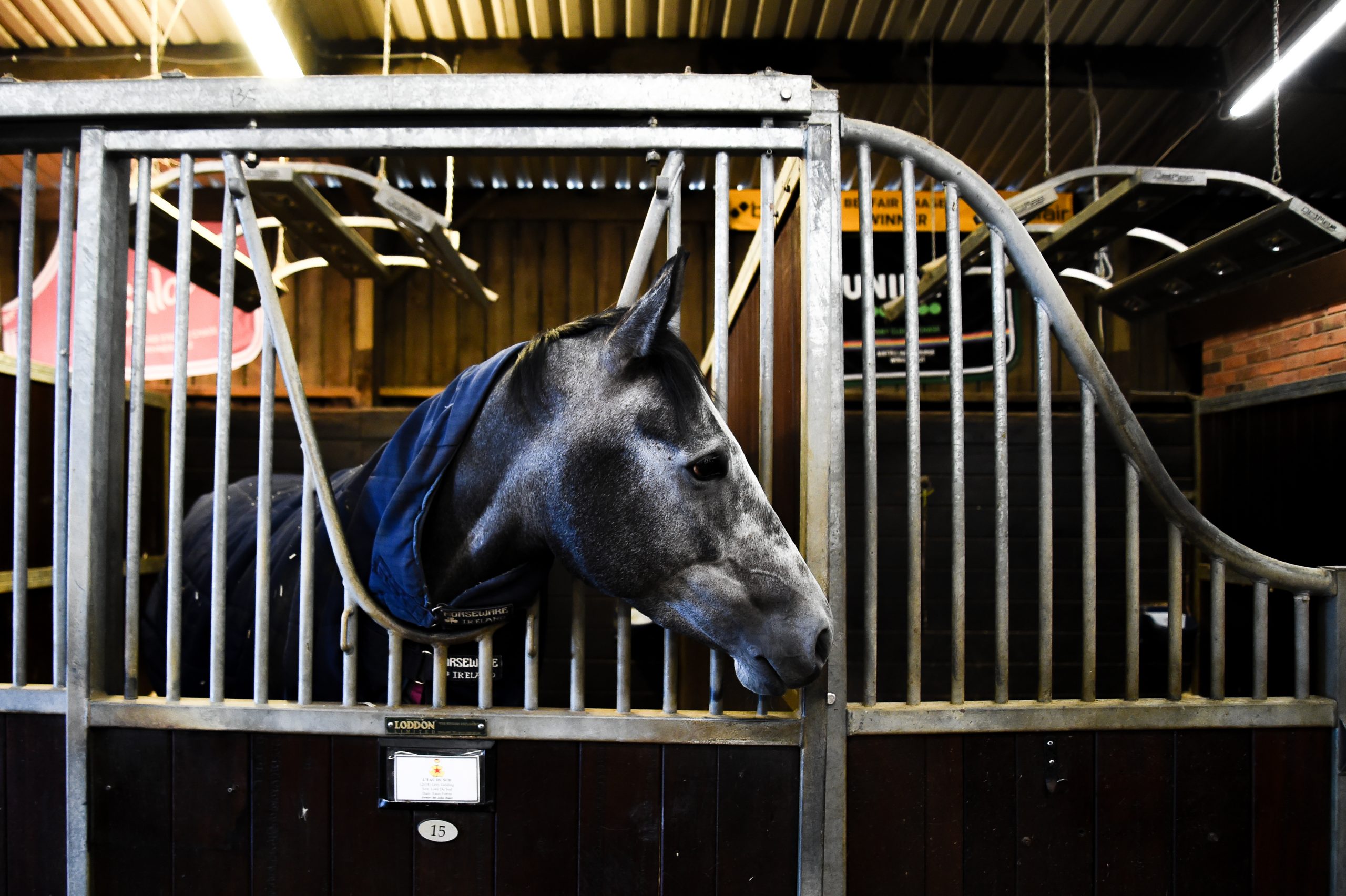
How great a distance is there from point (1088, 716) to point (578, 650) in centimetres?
104

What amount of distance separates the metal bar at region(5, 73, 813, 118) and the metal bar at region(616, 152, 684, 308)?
0.08 metres

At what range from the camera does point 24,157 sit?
1.39 meters

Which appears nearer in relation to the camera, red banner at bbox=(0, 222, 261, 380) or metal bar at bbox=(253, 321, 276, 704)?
metal bar at bbox=(253, 321, 276, 704)

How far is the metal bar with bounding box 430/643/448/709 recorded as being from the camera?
1309mm

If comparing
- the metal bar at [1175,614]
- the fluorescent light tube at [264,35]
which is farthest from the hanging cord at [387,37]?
the metal bar at [1175,614]

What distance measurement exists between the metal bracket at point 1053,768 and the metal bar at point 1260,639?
443mm

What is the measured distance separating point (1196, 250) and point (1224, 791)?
6.37 ft

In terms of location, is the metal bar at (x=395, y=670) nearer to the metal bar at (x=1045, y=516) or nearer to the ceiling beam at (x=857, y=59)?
the metal bar at (x=1045, y=516)

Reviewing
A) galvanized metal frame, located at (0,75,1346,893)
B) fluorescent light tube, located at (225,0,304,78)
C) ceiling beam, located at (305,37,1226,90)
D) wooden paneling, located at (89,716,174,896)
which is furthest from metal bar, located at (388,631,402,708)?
ceiling beam, located at (305,37,1226,90)

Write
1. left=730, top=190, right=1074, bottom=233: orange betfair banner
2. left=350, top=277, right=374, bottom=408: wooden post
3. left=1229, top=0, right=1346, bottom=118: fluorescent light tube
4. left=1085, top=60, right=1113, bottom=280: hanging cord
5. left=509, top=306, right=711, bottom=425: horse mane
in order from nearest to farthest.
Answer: left=509, top=306, right=711, bottom=425: horse mane → left=1229, top=0, right=1346, bottom=118: fluorescent light tube → left=1085, top=60, right=1113, bottom=280: hanging cord → left=730, top=190, right=1074, bottom=233: orange betfair banner → left=350, top=277, right=374, bottom=408: wooden post

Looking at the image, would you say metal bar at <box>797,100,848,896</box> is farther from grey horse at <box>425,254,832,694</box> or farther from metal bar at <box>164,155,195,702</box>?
metal bar at <box>164,155,195,702</box>

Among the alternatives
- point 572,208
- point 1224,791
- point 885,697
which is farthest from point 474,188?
point 1224,791

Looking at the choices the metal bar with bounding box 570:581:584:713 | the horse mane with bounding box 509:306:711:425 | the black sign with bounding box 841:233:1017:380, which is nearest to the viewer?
the horse mane with bounding box 509:306:711:425

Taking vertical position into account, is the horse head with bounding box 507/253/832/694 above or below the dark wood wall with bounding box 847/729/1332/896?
above
